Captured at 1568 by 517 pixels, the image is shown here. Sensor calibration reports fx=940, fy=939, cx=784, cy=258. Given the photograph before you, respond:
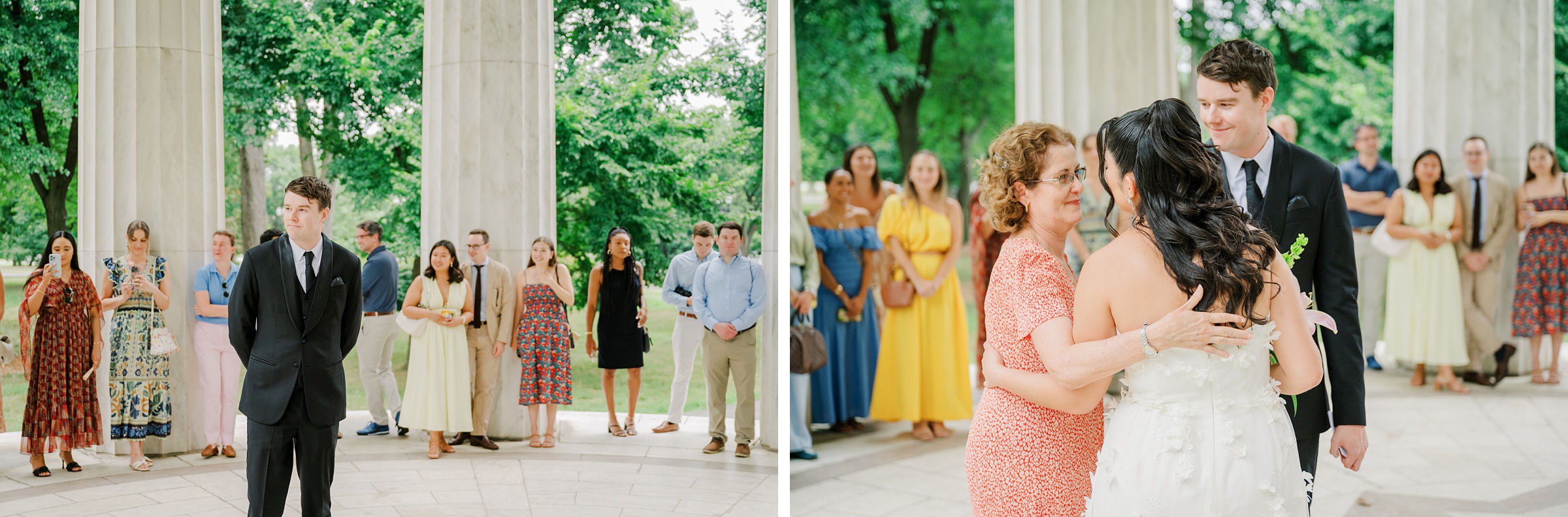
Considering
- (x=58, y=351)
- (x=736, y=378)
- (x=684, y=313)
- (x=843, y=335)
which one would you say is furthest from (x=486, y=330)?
(x=843, y=335)

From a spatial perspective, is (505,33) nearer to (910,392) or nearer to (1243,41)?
(910,392)

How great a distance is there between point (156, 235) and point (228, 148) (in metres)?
0.53

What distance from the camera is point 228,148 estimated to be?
15.2ft

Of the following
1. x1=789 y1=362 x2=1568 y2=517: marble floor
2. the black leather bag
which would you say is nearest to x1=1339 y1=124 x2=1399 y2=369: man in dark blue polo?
x1=789 y1=362 x2=1568 y2=517: marble floor

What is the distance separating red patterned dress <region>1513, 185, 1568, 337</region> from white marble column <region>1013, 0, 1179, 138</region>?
3.24m

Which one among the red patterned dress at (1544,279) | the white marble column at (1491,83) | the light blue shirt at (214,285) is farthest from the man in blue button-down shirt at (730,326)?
the red patterned dress at (1544,279)

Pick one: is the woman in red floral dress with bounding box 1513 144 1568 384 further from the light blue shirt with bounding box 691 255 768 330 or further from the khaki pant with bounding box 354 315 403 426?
the khaki pant with bounding box 354 315 403 426

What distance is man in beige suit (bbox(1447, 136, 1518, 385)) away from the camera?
22.1ft

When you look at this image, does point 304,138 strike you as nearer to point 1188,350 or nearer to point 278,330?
point 278,330

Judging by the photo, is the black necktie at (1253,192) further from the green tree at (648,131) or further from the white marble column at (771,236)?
the green tree at (648,131)

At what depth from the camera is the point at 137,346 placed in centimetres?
434

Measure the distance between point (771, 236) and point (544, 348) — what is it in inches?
53.5

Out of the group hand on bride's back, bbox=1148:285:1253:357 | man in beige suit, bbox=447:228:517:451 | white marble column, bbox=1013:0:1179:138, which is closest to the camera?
hand on bride's back, bbox=1148:285:1253:357

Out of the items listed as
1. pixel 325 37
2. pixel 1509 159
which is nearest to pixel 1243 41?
pixel 325 37
